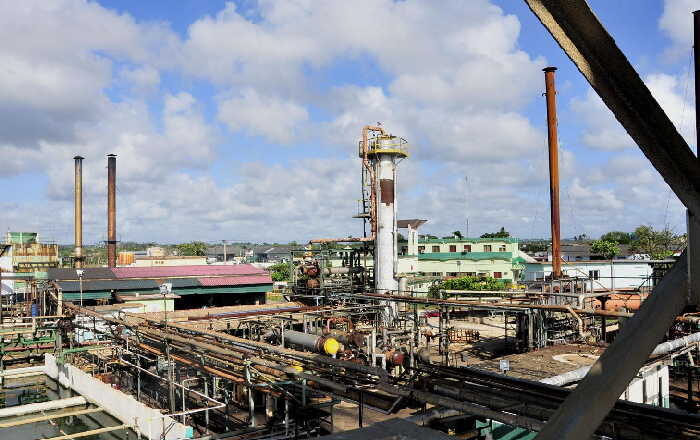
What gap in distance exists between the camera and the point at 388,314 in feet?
102

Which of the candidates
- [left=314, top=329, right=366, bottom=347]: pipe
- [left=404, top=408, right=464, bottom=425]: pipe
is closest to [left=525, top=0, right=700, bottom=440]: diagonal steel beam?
[left=404, top=408, right=464, bottom=425]: pipe

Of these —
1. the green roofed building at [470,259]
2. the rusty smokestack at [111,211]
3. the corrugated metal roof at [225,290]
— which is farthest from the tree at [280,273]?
the rusty smokestack at [111,211]

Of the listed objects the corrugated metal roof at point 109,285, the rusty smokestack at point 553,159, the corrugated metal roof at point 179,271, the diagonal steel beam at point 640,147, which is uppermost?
A: the rusty smokestack at point 553,159

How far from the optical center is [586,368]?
577 inches

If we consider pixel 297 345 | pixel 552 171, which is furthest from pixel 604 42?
pixel 552 171

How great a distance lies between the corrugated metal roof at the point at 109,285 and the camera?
128 ft

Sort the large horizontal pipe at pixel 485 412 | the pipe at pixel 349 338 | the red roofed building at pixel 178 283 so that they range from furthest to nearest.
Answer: the red roofed building at pixel 178 283, the pipe at pixel 349 338, the large horizontal pipe at pixel 485 412

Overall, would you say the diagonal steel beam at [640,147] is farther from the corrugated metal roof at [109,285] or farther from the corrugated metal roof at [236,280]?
the corrugated metal roof at [236,280]

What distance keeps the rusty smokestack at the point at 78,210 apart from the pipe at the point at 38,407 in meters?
30.9

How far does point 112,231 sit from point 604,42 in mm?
54725

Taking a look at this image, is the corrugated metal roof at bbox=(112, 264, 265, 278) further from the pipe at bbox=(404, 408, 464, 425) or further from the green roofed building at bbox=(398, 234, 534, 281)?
the pipe at bbox=(404, 408, 464, 425)

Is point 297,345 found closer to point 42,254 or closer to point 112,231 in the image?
point 112,231

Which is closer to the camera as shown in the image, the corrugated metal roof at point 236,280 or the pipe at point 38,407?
the pipe at point 38,407

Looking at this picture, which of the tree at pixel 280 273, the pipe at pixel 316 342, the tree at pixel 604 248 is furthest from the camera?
the tree at pixel 604 248
